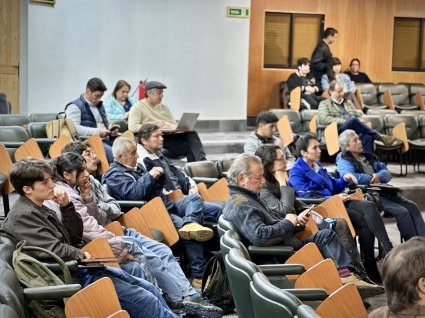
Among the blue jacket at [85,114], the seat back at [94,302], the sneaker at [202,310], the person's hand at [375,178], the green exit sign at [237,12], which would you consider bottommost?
the sneaker at [202,310]

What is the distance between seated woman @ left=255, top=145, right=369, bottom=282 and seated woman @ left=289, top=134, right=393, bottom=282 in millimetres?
599

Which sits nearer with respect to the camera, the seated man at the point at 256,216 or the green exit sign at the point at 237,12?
the seated man at the point at 256,216

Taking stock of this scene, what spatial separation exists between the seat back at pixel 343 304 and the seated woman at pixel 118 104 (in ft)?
21.3

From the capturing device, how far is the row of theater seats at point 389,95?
47.3 ft

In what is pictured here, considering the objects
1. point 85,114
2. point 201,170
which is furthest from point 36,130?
point 201,170

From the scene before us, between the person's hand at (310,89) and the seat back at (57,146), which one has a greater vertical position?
the person's hand at (310,89)

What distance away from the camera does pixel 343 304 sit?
14.0 feet

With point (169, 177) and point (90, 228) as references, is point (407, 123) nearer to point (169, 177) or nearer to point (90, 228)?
point (169, 177)

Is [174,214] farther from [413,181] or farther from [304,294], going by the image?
[413,181]

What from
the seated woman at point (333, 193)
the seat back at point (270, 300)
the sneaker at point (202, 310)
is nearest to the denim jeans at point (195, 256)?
the sneaker at point (202, 310)

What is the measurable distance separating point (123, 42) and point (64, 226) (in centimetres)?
765

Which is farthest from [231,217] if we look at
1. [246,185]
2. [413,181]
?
[413,181]

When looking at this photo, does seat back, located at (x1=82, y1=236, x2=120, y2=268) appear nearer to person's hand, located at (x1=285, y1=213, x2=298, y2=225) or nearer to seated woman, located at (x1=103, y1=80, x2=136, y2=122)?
person's hand, located at (x1=285, y1=213, x2=298, y2=225)

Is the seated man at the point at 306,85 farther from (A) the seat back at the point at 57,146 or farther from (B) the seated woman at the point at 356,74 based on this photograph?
(A) the seat back at the point at 57,146
